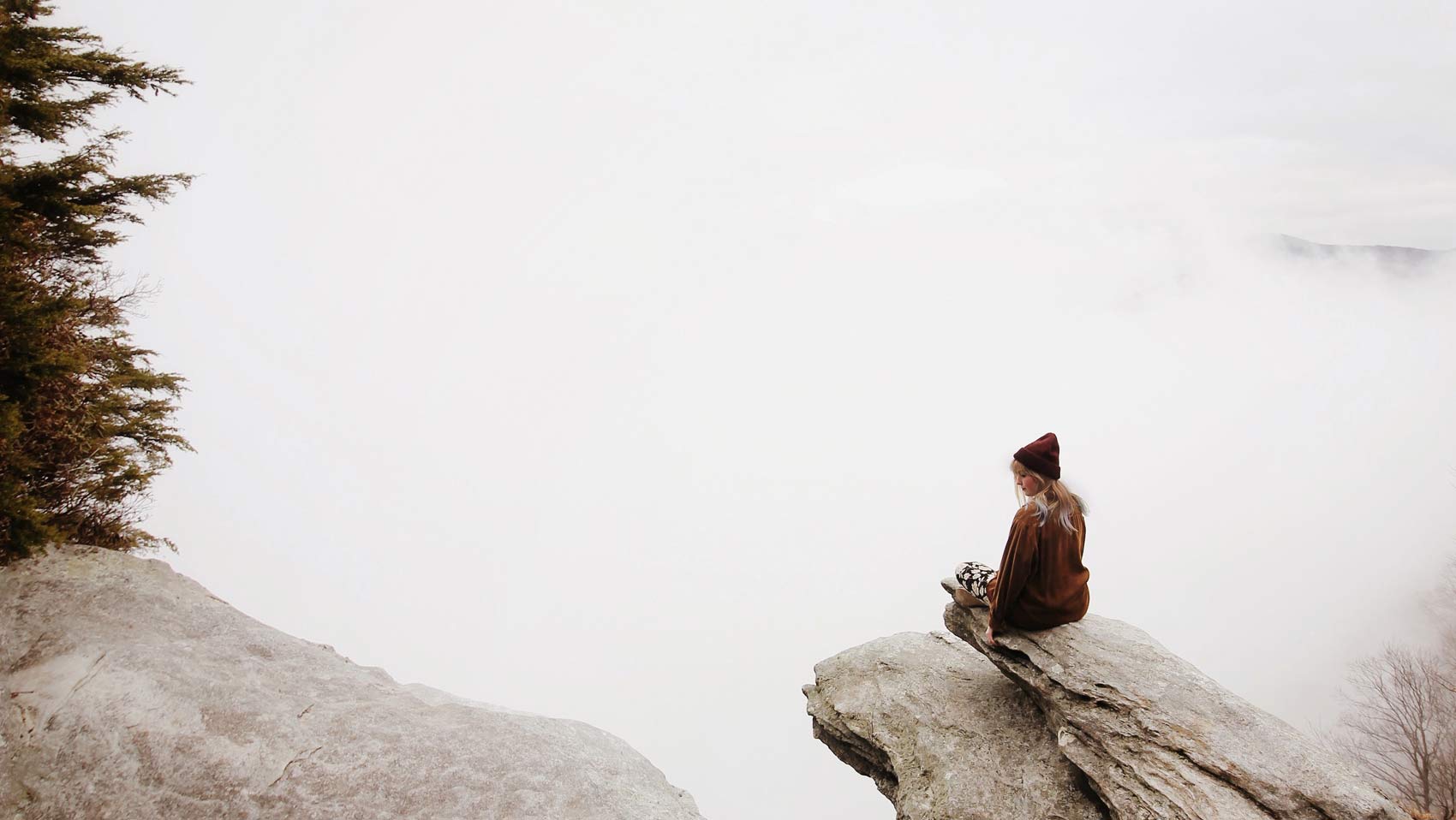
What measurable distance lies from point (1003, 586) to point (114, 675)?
13.9 m

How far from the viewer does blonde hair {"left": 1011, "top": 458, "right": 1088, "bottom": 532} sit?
10.3 meters

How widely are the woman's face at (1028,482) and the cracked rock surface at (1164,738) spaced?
2.84m

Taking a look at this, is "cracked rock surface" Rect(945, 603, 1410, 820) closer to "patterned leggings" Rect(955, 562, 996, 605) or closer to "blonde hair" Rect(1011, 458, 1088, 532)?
"patterned leggings" Rect(955, 562, 996, 605)

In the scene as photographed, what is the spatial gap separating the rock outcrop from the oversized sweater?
267 inches

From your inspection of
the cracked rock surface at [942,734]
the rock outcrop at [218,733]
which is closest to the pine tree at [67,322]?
the rock outcrop at [218,733]

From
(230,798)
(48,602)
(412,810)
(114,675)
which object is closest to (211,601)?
(48,602)

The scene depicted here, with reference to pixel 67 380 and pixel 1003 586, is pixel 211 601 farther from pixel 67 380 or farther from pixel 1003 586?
pixel 1003 586

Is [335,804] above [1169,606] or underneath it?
underneath

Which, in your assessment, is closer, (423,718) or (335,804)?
(335,804)

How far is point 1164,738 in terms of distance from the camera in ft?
32.4

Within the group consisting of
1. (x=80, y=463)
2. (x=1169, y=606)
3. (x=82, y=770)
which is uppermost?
(x=1169, y=606)

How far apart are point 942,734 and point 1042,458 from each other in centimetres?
549

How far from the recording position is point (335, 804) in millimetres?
9602

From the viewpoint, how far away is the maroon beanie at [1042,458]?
10352 mm
